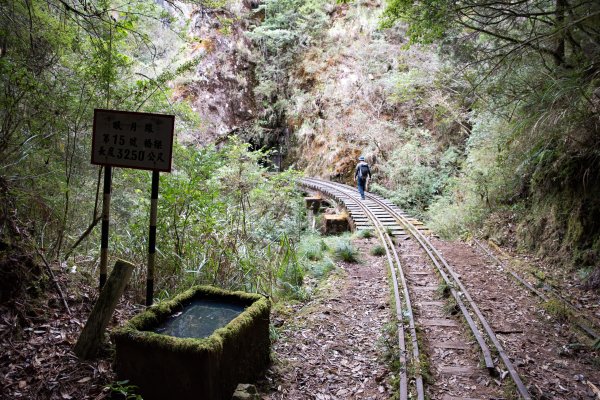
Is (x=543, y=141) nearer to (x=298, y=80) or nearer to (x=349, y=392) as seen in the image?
(x=349, y=392)

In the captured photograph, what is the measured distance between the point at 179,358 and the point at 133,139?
89.6 inches

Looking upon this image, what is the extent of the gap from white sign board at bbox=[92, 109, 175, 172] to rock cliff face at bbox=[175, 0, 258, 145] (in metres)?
22.6

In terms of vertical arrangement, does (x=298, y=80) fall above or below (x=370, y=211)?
above

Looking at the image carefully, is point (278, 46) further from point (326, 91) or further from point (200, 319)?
point (200, 319)

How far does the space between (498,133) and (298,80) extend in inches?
724

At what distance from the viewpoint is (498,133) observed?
11281 millimetres

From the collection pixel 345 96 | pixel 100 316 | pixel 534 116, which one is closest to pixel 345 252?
pixel 534 116

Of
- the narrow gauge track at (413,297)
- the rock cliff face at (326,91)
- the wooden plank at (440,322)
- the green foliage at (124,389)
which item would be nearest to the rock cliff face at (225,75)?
the rock cliff face at (326,91)

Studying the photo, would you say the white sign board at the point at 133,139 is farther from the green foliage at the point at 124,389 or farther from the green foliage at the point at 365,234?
the green foliage at the point at 365,234

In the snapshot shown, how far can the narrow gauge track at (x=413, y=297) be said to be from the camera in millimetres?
4020

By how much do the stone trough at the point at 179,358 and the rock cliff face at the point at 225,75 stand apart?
77.7 feet

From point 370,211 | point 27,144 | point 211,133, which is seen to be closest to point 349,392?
point 27,144

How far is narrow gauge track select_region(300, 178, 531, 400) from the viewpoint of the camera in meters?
4.02

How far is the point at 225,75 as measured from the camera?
28.0 metres
